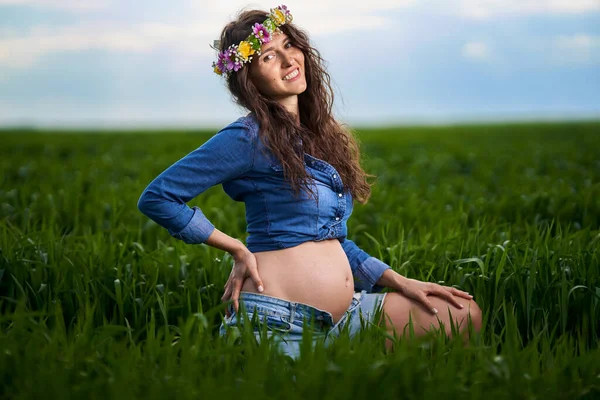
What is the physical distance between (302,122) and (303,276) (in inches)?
29.7

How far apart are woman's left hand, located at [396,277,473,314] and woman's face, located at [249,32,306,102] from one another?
0.95 metres

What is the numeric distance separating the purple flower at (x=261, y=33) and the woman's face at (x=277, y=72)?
23mm

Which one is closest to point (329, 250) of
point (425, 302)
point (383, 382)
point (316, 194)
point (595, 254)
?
point (316, 194)

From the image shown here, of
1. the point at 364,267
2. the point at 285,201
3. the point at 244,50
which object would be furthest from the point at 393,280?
the point at 244,50

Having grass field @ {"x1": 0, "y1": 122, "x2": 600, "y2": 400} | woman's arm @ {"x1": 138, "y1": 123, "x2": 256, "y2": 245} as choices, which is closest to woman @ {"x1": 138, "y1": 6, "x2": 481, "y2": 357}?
woman's arm @ {"x1": 138, "y1": 123, "x2": 256, "y2": 245}

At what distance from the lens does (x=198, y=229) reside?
8.57 feet

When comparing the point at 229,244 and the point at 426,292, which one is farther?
the point at 426,292

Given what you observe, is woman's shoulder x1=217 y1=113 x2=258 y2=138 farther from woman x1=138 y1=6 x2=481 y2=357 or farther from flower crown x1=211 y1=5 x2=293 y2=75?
flower crown x1=211 y1=5 x2=293 y2=75

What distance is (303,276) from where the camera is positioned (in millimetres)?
2643

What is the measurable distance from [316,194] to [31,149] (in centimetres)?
1138

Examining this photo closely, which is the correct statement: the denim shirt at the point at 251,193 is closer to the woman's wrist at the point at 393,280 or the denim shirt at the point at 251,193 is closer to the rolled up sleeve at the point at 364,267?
the rolled up sleeve at the point at 364,267

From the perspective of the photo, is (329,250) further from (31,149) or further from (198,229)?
(31,149)

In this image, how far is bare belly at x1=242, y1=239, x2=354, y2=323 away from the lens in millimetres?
2629

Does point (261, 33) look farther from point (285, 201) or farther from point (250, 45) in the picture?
point (285, 201)
